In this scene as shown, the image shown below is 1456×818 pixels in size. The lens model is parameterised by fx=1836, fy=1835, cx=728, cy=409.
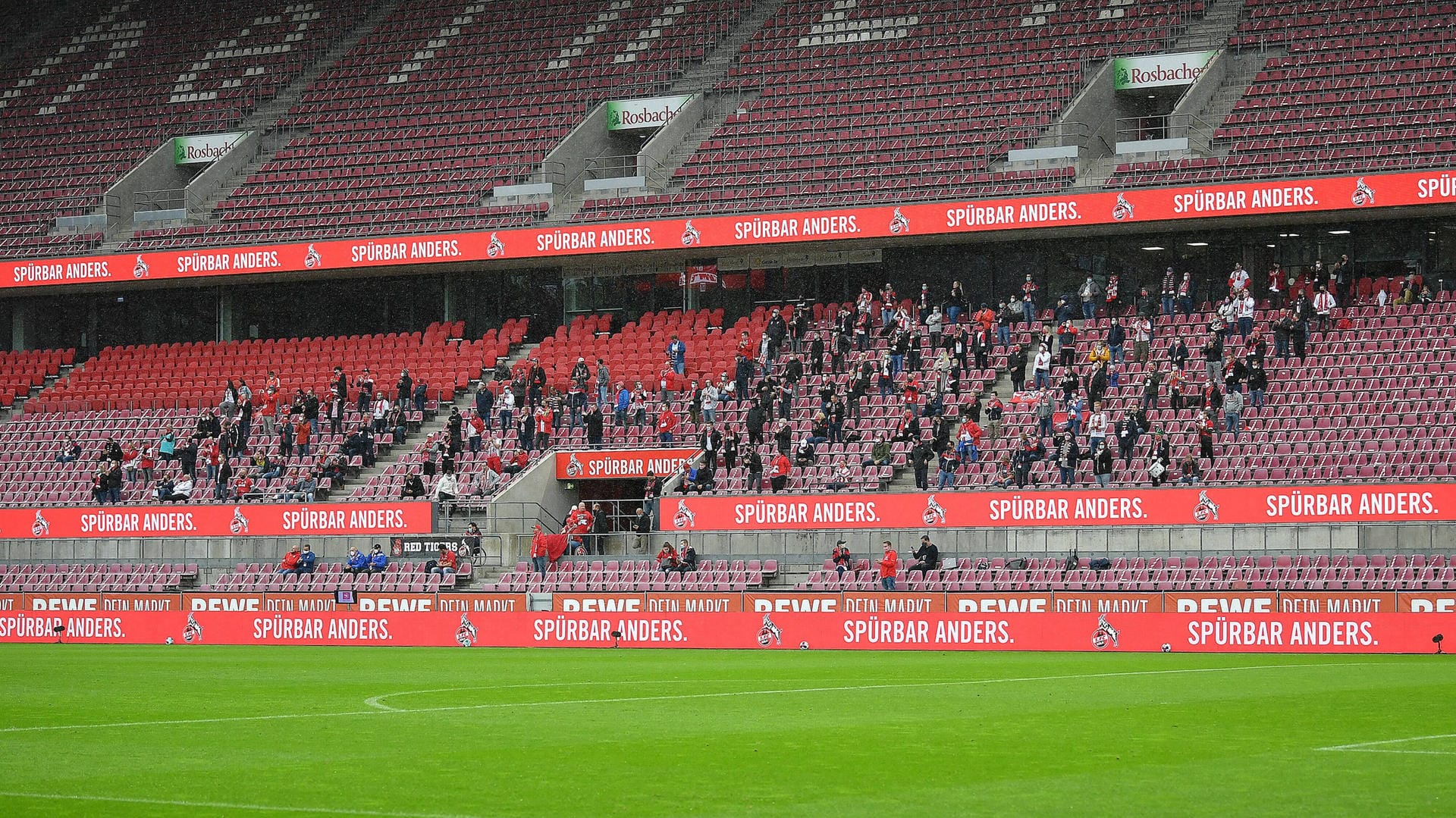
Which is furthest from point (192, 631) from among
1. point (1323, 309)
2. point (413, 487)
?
point (1323, 309)

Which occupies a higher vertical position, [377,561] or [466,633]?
[377,561]

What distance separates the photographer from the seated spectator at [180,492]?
140 feet

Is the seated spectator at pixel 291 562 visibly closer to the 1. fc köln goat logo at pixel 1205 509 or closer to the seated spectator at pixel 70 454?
the seated spectator at pixel 70 454

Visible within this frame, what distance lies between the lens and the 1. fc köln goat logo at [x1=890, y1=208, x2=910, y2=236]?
43.5 metres

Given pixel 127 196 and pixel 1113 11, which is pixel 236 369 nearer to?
pixel 127 196

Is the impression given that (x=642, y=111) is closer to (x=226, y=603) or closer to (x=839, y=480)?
(x=839, y=480)

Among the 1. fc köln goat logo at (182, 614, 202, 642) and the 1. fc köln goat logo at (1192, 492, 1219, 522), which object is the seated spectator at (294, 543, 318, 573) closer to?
the 1. fc köln goat logo at (182, 614, 202, 642)

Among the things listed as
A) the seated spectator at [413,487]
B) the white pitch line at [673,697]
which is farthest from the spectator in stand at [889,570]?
the seated spectator at [413,487]

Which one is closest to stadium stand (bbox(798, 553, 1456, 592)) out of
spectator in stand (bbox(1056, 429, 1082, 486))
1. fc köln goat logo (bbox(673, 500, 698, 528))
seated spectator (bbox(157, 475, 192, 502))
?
spectator in stand (bbox(1056, 429, 1082, 486))

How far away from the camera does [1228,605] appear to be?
27.4 meters

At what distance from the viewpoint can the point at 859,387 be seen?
132ft

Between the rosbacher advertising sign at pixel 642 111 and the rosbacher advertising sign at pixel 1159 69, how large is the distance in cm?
1178

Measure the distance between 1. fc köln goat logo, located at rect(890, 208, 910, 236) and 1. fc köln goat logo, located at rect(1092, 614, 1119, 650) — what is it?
17.4 meters

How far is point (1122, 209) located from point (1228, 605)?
16.0m
